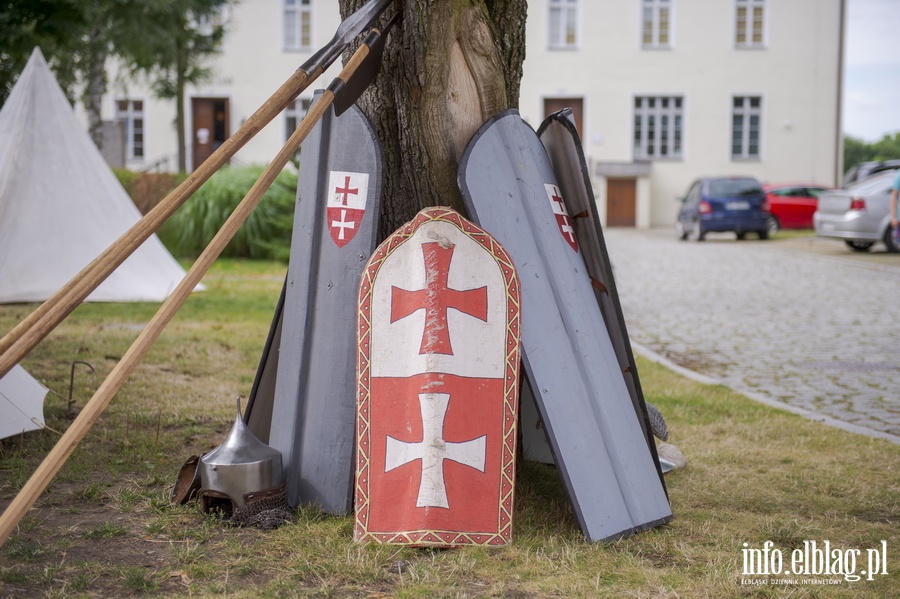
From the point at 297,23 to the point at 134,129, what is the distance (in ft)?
20.6

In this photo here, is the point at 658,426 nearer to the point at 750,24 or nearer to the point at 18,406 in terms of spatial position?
the point at 18,406

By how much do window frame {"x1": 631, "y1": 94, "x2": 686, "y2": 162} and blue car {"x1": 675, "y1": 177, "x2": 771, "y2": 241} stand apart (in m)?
9.46

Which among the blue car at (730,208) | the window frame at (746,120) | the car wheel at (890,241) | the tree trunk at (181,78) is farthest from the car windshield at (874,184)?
the window frame at (746,120)

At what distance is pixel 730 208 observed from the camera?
2128cm

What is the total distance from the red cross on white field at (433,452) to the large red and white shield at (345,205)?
0.70 m

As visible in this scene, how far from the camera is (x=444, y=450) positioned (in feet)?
9.70

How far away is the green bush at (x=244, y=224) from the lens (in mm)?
14742

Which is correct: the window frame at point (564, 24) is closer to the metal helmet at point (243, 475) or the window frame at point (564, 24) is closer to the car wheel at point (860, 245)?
the car wheel at point (860, 245)

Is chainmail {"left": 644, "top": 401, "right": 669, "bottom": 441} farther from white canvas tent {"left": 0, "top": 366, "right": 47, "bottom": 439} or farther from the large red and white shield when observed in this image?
white canvas tent {"left": 0, "top": 366, "right": 47, "bottom": 439}

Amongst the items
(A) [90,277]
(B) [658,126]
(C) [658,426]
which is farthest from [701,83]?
(A) [90,277]

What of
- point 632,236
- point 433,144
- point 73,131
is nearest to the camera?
point 433,144

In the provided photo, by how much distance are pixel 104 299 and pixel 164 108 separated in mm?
23120

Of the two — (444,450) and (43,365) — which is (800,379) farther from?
(43,365)

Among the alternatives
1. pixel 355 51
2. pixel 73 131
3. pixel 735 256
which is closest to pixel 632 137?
pixel 735 256
